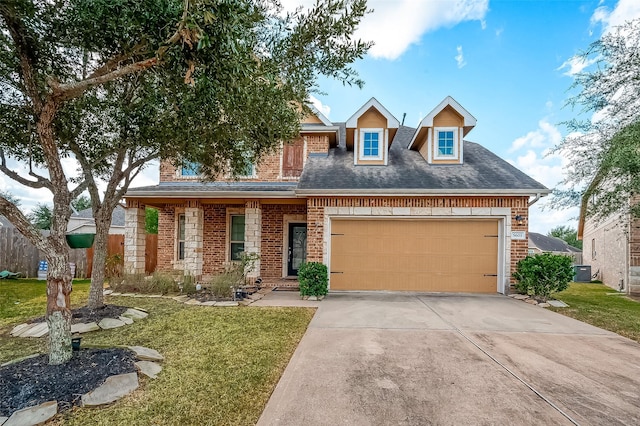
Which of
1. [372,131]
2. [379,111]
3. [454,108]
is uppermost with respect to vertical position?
[454,108]

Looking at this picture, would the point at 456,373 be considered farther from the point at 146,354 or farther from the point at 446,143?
the point at 446,143

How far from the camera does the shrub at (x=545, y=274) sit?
796 cm

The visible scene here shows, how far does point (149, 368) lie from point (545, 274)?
29.5 feet

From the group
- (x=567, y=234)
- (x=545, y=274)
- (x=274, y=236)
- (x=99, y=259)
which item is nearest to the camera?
(x=99, y=259)

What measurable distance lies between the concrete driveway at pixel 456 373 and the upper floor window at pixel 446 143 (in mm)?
5821

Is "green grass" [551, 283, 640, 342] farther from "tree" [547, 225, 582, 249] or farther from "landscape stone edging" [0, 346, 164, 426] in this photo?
"tree" [547, 225, 582, 249]

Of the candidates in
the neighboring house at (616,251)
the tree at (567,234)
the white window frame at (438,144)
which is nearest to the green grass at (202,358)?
the white window frame at (438,144)

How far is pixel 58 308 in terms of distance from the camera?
11.6ft

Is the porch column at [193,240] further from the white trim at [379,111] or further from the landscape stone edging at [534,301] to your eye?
the landscape stone edging at [534,301]

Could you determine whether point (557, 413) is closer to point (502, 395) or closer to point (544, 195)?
point (502, 395)

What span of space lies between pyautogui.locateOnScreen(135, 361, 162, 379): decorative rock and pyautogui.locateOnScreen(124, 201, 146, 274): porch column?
24.9ft

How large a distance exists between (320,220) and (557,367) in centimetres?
620

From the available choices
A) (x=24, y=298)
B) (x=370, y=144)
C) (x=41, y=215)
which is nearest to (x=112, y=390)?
(x=24, y=298)

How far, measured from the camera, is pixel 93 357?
374 cm
